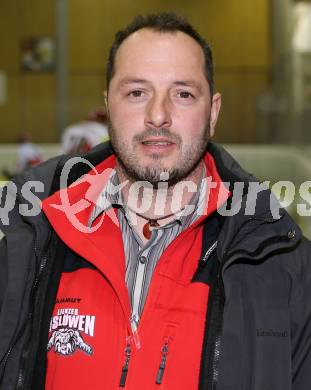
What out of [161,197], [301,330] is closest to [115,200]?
[161,197]

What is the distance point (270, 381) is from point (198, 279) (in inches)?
10.7

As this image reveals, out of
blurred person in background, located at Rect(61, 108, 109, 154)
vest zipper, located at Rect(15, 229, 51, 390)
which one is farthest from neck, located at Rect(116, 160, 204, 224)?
blurred person in background, located at Rect(61, 108, 109, 154)

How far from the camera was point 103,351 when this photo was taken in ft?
5.16

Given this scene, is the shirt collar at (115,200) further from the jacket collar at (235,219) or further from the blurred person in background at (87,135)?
the blurred person in background at (87,135)

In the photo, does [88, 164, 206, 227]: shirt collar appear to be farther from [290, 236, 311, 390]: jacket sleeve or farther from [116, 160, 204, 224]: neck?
[290, 236, 311, 390]: jacket sleeve

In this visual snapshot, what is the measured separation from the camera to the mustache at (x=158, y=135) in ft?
5.43

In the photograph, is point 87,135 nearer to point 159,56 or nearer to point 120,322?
point 159,56

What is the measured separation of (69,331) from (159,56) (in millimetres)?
660

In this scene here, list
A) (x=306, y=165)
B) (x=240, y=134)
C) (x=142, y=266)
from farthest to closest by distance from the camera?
(x=240, y=134) → (x=306, y=165) → (x=142, y=266)

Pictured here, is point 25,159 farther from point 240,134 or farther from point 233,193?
point 233,193

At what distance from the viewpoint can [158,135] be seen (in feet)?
5.43

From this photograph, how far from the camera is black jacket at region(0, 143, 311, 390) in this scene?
4.88ft

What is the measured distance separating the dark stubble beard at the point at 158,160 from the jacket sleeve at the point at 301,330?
13.9 inches

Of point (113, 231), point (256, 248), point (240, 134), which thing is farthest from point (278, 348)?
point (240, 134)
